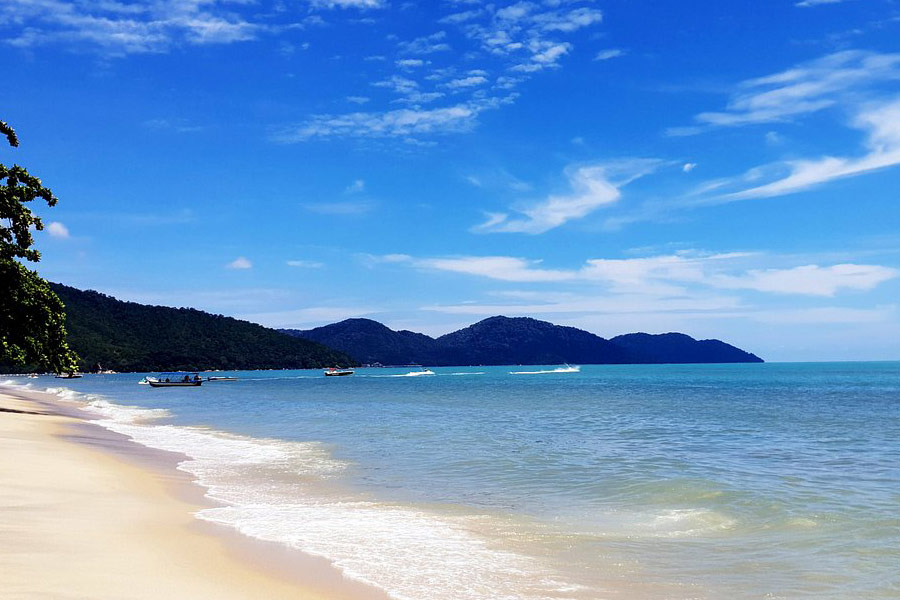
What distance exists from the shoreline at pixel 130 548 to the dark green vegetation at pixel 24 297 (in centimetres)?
2048

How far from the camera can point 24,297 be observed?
34.5 meters

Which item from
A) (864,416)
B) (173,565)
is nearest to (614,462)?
(173,565)

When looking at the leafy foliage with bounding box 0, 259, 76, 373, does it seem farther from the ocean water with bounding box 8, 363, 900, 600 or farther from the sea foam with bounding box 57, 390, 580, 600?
the sea foam with bounding box 57, 390, 580, 600

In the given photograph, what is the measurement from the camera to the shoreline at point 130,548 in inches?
288

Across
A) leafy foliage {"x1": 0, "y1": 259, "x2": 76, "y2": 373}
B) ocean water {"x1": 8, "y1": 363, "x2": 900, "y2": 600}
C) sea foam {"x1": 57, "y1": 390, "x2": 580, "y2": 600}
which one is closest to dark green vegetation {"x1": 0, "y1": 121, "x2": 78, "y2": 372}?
leafy foliage {"x1": 0, "y1": 259, "x2": 76, "y2": 373}

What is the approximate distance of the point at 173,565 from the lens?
27.6ft

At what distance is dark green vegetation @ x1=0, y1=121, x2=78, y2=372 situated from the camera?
1260 inches

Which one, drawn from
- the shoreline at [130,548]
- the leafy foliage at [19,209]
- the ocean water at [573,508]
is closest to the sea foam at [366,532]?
A: the ocean water at [573,508]

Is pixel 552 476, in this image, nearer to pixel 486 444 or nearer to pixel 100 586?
pixel 486 444

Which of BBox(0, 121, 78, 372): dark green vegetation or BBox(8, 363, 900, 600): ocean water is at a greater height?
BBox(0, 121, 78, 372): dark green vegetation

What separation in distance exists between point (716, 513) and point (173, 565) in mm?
10565

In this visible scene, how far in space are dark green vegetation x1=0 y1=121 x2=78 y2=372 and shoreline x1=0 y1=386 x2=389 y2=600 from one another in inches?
806

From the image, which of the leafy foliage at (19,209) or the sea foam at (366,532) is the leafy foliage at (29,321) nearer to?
the leafy foliage at (19,209)

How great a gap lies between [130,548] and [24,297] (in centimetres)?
3143
